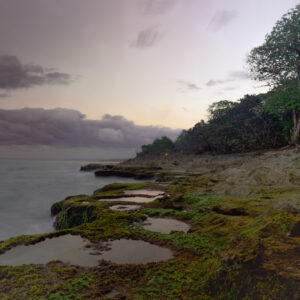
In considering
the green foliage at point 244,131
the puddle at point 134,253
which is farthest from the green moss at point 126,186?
the green foliage at point 244,131

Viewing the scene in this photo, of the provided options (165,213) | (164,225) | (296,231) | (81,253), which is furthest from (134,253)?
(165,213)

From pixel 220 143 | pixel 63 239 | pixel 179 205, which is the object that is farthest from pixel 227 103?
pixel 63 239

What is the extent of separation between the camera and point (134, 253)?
18.9 feet

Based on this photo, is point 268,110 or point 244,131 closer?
point 268,110

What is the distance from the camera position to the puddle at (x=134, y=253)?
17.7ft

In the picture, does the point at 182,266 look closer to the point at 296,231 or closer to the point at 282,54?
the point at 296,231

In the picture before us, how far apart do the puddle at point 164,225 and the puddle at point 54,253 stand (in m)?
2.38

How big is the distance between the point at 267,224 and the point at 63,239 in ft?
18.7

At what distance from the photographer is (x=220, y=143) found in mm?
60938

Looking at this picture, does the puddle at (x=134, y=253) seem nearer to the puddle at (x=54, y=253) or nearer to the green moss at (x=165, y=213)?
the puddle at (x=54, y=253)

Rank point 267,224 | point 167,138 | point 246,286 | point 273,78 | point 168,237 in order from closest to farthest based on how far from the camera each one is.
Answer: point 246,286 → point 267,224 → point 168,237 → point 273,78 → point 167,138

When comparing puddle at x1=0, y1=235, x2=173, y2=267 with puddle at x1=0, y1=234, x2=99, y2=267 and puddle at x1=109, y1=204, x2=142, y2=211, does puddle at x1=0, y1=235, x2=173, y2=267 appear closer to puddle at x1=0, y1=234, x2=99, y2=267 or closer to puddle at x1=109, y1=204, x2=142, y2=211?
puddle at x1=0, y1=234, x2=99, y2=267

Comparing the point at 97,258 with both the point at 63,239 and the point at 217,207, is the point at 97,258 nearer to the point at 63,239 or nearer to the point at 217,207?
the point at 63,239

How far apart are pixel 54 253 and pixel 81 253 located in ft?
2.54
